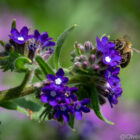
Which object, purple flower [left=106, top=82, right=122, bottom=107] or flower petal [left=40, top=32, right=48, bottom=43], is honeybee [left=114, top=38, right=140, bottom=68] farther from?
flower petal [left=40, top=32, right=48, bottom=43]

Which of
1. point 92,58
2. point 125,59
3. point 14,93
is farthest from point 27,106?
point 125,59

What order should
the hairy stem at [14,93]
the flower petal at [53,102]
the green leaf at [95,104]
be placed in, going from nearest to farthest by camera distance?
1. the flower petal at [53,102]
2. the green leaf at [95,104]
3. the hairy stem at [14,93]

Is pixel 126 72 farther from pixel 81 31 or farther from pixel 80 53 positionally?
pixel 80 53

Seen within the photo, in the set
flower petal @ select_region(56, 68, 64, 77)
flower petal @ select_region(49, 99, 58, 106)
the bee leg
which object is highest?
the bee leg

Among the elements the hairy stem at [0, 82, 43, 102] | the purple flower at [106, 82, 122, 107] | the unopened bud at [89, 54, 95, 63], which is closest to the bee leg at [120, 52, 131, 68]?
the purple flower at [106, 82, 122, 107]

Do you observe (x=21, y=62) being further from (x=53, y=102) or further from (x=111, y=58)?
(x=111, y=58)

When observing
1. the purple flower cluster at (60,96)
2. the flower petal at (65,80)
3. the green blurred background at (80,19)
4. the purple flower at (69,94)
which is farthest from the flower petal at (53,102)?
the green blurred background at (80,19)

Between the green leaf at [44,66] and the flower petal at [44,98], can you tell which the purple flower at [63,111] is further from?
the green leaf at [44,66]

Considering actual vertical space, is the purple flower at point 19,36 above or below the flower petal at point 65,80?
above
